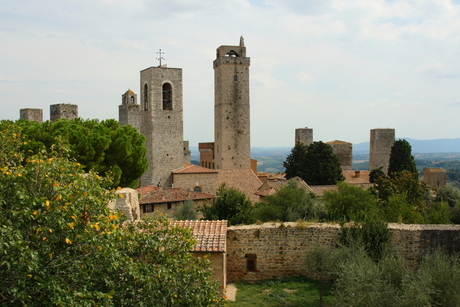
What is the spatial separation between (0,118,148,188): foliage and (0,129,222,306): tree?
963cm

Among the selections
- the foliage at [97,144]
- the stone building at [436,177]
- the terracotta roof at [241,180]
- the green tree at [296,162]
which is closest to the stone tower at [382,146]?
the stone building at [436,177]

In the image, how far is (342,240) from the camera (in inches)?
468

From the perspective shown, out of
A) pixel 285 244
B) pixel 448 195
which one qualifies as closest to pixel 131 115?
pixel 448 195

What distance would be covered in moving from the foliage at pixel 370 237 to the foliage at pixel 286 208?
392 centimetres

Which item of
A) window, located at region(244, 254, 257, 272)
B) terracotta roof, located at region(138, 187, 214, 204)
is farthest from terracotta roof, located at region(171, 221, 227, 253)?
terracotta roof, located at region(138, 187, 214, 204)

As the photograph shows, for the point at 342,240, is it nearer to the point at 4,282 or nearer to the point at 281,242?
the point at 281,242

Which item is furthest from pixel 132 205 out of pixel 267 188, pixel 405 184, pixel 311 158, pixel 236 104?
pixel 236 104

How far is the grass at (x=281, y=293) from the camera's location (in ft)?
34.0

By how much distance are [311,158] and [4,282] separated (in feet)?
102

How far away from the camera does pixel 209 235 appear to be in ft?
34.0

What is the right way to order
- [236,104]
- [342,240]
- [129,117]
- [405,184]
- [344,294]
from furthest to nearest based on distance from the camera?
1. [236,104]
2. [129,117]
3. [405,184]
4. [342,240]
5. [344,294]

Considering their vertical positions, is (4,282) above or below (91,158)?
below

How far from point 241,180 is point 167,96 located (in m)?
7.98

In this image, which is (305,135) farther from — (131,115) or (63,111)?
(63,111)
